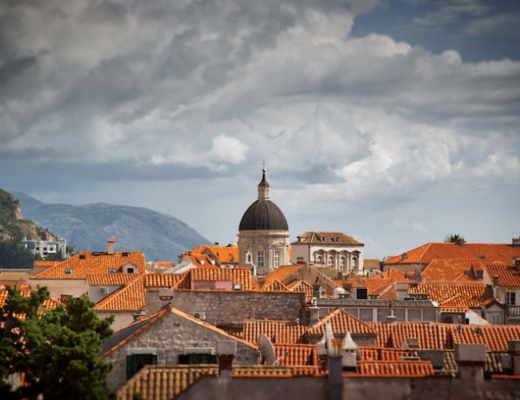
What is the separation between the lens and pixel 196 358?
30.3m

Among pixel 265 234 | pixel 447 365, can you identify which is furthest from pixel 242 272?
pixel 265 234

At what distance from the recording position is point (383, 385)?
23.4 m

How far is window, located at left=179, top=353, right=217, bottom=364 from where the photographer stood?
98.7 ft

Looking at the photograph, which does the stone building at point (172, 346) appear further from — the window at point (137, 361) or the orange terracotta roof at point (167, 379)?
the orange terracotta roof at point (167, 379)

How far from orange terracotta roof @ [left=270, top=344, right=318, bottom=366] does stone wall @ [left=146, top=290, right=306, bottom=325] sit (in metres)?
7.35

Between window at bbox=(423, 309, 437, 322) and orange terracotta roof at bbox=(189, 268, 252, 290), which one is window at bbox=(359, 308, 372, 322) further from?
orange terracotta roof at bbox=(189, 268, 252, 290)

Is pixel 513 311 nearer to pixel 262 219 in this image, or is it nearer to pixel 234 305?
pixel 234 305

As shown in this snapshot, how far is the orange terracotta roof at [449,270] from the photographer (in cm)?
12225

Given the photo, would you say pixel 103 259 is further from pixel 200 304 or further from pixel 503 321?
pixel 200 304

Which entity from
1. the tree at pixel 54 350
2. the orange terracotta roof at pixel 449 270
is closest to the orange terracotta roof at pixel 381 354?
the tree at pixel 54 350

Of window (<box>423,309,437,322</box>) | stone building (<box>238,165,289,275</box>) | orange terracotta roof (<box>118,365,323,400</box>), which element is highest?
stone building (<box>238,165,289,275</box>)

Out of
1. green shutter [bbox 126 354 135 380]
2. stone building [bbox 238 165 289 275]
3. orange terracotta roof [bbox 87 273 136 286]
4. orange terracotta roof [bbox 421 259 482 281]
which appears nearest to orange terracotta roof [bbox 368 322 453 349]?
green shutter [bbox 126 354 135 380]

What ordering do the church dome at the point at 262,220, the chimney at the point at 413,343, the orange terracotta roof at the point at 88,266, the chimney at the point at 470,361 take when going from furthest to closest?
the church dome at the point at 262,220 < the orange terracotta roof at the point at 88,266 < the chimney at the point at 413,343 < the chimney at the point at 470,361

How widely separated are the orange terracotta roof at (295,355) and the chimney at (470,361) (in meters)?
8.16
